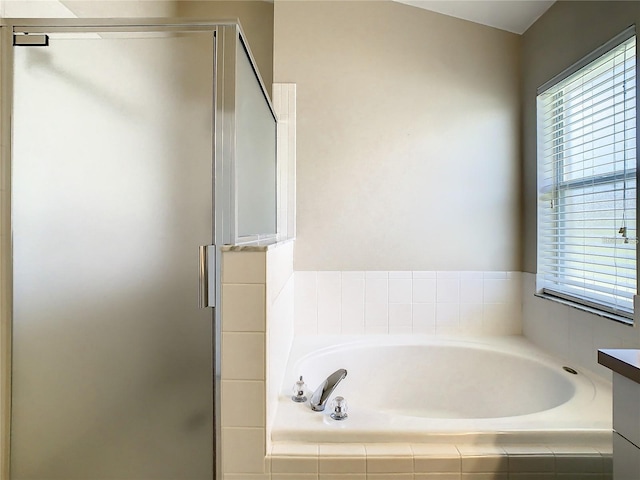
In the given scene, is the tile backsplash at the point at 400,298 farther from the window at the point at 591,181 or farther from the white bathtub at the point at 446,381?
the window at the point at 591,181

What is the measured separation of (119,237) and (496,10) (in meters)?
2.25

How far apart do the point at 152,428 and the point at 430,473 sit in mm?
861

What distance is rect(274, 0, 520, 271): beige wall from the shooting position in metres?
2.27

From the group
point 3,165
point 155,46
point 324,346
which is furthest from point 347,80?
point 3,165

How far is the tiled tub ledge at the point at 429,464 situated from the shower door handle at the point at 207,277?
0.48m

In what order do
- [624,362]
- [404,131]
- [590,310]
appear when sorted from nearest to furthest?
[624,362] < [590,310] < [404,131]

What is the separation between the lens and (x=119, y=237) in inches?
46.7

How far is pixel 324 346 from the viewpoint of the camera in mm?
2070

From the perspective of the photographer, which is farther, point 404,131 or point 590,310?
point 404,131

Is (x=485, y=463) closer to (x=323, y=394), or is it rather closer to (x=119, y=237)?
(x=323, y=394)

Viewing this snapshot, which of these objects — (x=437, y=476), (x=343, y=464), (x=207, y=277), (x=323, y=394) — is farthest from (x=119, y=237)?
(x=437, y=476)

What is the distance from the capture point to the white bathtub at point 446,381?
1361 mm

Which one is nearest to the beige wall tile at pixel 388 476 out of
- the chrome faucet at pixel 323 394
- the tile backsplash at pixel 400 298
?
the chrome faucet at pixel 323 394

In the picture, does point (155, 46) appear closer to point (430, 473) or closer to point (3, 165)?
point (3, 165)
